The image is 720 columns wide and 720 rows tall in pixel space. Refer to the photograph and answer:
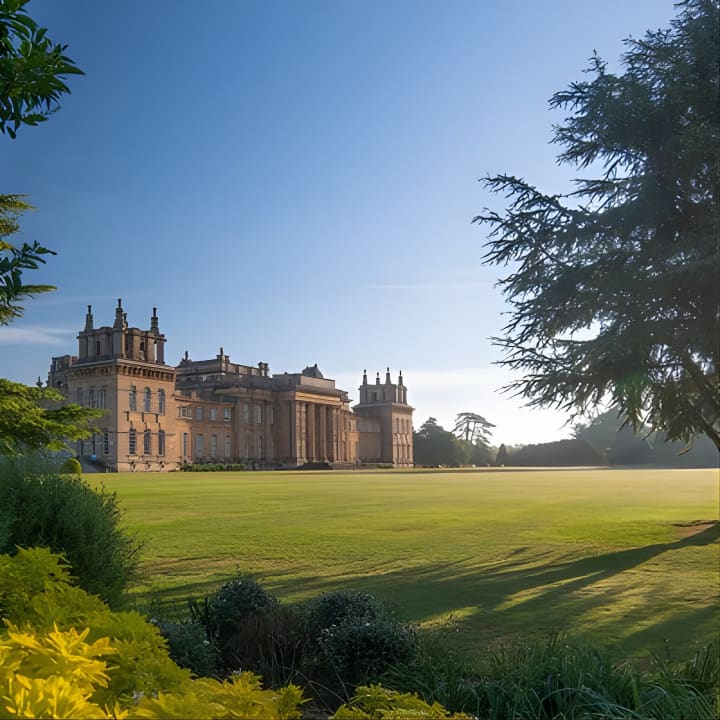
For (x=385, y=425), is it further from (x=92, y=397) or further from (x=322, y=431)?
(x=92, y=397)

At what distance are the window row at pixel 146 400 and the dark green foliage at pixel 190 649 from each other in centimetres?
6773

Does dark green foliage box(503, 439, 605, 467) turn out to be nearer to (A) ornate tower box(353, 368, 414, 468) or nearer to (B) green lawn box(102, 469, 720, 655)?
(A) ornate tower box(353, 368, 414, 468)

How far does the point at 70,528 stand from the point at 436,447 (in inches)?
4179

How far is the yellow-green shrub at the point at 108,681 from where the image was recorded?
181cm

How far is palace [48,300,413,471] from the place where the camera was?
227 feet

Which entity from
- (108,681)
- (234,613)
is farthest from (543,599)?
(108,681)

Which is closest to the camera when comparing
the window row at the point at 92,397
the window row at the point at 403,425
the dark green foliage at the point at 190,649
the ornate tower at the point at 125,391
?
the dark green foliage at the point at 190,649

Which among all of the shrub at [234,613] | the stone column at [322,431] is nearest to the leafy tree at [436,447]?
the stone column at [322,431]

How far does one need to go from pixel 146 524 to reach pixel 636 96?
13.9 metres

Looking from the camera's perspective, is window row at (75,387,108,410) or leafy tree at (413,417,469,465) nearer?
window row at (75,387,108,410)

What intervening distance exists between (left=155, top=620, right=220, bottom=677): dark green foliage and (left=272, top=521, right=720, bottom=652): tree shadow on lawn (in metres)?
2.45

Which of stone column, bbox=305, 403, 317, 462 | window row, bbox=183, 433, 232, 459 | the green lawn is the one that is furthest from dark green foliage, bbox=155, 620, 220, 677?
stone column, bbox=305, 403, 317, 462

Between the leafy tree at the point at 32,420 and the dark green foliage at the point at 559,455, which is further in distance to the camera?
the dark green foliage at the point at 559,455

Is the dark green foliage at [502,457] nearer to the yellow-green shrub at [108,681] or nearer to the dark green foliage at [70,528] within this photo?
the dark green foliage at [70,528]
